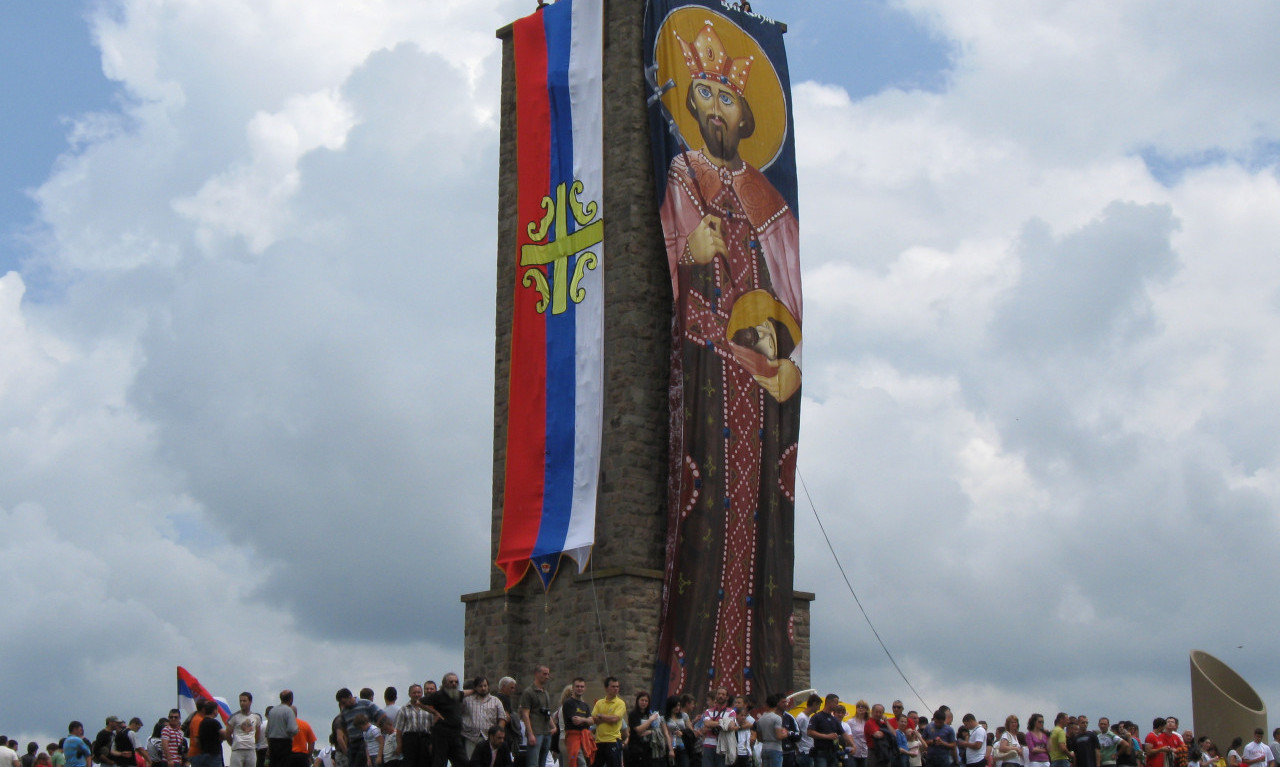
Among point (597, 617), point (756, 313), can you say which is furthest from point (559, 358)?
point (597, 617)

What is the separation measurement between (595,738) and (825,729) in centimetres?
295

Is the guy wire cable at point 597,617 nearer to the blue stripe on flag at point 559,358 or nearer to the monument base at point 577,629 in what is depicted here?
the monument base at point 577,629

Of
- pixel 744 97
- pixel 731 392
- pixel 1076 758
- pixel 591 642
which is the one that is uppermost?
pixel 744 97

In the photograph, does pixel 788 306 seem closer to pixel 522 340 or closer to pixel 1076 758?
pixel 522 340

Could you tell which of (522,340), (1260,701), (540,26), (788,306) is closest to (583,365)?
(522,340)

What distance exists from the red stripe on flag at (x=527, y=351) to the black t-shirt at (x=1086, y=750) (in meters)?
8.98

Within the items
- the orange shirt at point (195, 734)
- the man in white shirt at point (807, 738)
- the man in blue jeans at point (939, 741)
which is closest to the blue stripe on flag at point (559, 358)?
the man in white shirt at point (807, 738)

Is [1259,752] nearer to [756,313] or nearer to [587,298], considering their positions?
[756,313]

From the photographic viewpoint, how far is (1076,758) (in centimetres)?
2511

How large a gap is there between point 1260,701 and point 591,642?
1023 centimetres

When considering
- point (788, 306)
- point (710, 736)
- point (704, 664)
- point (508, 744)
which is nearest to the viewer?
point (508, 744)

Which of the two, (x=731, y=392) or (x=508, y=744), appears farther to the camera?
(x=731, y=392)

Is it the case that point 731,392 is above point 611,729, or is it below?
above

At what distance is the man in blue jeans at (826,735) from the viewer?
24.0 meters
